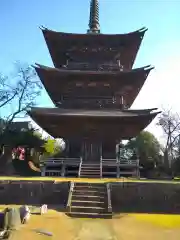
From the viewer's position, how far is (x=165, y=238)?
874 cm

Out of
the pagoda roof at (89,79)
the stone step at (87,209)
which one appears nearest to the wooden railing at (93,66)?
the pagoda roof at (89,79)

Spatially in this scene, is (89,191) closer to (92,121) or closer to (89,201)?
(89,201)

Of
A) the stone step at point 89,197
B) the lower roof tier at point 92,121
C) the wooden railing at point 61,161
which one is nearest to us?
Result: the stone step at point 89,197

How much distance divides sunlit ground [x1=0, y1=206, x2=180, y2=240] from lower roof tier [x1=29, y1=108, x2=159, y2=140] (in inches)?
523

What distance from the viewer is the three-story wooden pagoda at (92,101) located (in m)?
24.8

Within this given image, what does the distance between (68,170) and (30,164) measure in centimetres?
1112

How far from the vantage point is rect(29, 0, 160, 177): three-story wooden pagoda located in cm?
2477

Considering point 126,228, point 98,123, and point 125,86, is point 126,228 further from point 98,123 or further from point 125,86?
point 125,86

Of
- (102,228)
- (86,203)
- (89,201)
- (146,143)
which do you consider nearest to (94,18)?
(146,143)

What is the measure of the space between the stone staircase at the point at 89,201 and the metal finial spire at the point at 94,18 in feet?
→ 75.8

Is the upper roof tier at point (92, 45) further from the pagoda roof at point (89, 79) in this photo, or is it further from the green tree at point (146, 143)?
the green tree at point (146, 143)

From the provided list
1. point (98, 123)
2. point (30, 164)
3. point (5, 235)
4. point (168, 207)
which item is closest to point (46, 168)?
point (98, 123)

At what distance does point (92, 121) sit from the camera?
25.8 m

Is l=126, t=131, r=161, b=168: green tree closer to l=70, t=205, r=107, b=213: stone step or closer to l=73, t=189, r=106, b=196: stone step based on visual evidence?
l=73, t=189, r=106, b=196: stone step
